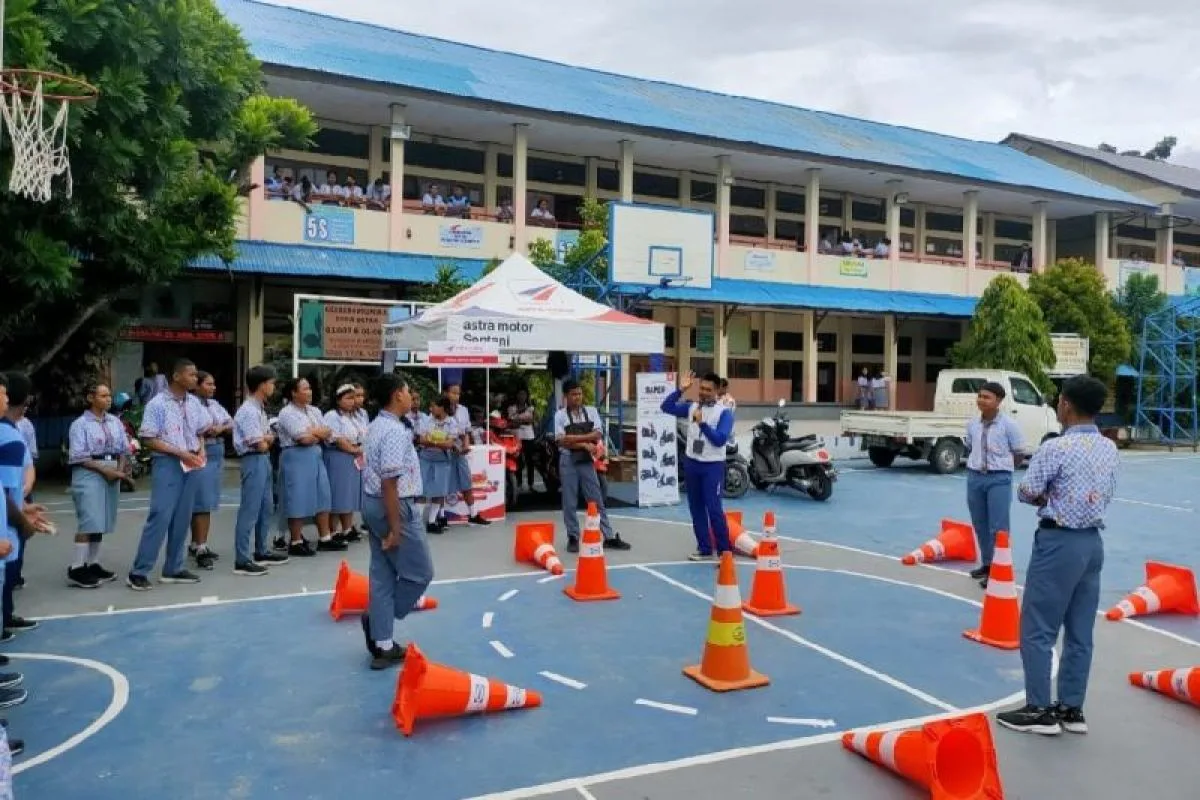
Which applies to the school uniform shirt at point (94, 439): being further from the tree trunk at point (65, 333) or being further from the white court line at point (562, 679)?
the tree trunk at point (65, 333)

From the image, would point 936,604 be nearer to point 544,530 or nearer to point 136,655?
point 544,530

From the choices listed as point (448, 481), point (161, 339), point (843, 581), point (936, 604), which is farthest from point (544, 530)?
point (161, 339)

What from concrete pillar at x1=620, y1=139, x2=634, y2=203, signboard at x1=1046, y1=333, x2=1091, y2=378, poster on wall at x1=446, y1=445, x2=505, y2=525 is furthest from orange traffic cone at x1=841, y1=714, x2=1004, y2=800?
signboard at x1=1046, y1=333, x2=1091, y2=378

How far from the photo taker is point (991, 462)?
7426mm

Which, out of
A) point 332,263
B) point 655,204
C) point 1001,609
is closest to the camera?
point 1001,609

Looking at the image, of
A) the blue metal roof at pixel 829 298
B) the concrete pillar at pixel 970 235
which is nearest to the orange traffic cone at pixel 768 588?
the blue metal roof at pixel 829 298

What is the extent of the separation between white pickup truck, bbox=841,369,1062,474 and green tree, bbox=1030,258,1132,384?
6879 millimetres

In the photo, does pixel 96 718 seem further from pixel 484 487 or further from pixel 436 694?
pixel 484 487

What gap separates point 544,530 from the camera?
851 cm

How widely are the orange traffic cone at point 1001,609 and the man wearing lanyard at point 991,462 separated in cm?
146

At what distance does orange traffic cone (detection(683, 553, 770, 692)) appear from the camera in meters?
5.08

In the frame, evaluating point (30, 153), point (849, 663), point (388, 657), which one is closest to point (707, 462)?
point (849, 663)

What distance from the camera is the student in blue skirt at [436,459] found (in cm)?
988

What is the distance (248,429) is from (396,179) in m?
12.8
